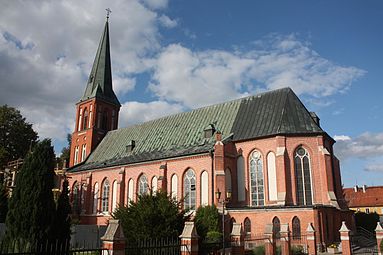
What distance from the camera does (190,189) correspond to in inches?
1244

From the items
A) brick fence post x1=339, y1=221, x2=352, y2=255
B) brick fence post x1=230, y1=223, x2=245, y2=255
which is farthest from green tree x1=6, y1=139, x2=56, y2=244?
brick fence post x1=339, y1=221, x2=352, y2=255

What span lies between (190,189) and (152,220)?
51.0ft

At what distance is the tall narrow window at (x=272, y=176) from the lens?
28188 millimetres

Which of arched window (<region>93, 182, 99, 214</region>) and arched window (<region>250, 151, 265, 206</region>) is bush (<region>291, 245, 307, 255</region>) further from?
arched window (<region>93, 182, 99, 214</region>)

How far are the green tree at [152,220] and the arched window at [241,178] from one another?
13.3m

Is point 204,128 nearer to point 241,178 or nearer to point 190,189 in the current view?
point 190,189

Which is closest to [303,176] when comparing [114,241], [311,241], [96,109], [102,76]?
[311,241]

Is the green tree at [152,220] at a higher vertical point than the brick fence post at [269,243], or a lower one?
higher

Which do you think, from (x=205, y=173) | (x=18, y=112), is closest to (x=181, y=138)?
(x=205, y=173)

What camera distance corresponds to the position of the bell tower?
1857 inches

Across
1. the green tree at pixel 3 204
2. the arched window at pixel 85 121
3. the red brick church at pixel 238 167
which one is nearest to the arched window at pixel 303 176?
the red brick church at pixel 238 167

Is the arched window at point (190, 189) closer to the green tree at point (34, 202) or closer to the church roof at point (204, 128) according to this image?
the church roof at point (204, 128)

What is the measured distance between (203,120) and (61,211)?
2319cm

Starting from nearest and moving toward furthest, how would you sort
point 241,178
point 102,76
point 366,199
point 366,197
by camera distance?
point 241,178 → point 102,76 → point 366,199 → point 366,197
